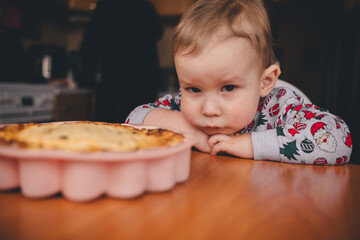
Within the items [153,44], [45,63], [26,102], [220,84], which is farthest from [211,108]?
[45,63]

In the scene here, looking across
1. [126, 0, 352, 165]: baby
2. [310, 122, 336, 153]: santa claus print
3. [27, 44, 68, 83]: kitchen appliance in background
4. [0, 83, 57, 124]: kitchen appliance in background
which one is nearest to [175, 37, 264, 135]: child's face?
[126, 0, 352, 165]: baby

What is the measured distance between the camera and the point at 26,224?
290 millimetres

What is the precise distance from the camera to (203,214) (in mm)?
339

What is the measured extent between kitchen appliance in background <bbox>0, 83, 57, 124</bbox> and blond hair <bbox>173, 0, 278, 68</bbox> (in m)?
1.62

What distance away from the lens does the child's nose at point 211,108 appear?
0.71 meters

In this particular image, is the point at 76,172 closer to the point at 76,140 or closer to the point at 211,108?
the point at 76,140

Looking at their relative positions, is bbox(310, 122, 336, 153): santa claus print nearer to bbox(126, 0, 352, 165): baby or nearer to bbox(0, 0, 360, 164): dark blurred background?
bbox(126, 0, 352, 165): baby

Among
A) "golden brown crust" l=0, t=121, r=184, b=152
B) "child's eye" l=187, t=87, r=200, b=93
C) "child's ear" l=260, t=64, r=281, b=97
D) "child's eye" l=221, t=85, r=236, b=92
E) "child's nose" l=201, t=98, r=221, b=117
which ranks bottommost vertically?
"golden brown crust" l=0, t=121, r=184, b=152

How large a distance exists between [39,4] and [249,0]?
2.88 m

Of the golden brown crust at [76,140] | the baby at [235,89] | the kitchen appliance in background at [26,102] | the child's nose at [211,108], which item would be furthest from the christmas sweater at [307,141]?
the kitchen appliance in background at [26,102]

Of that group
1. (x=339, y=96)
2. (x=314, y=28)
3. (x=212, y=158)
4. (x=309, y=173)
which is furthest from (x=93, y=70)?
(x=314, y=28)

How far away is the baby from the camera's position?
68 cm

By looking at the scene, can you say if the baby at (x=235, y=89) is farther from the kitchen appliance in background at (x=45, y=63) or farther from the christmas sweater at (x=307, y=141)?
the kitchen appliance in background at (x=45, y=63)

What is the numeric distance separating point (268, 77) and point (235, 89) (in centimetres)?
17
